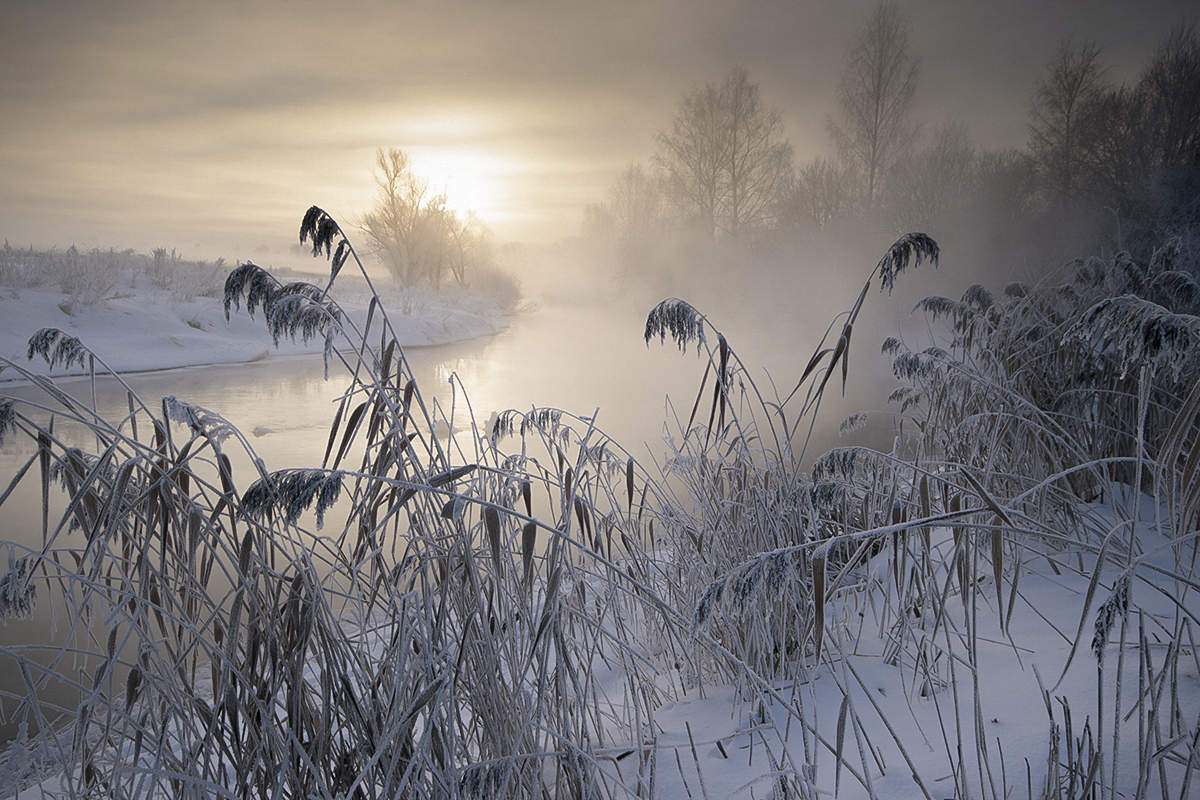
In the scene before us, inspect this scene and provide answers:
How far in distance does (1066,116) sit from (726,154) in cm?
874

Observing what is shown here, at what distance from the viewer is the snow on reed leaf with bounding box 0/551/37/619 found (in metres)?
0.97

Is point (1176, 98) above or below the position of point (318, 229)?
above

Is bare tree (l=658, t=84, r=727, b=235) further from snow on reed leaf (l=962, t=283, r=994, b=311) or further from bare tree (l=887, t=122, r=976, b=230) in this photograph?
snow on reed leaf (l=962, t=283, r=994, b=311)

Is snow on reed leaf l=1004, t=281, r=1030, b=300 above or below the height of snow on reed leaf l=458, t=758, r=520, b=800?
above

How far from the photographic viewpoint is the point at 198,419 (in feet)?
3.33

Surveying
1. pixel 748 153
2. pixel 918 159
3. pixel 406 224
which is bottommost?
pixel 918 159

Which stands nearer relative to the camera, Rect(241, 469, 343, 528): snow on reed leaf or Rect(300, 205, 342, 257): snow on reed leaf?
Rect(241, 469, 343, 528): snow on reed leaf

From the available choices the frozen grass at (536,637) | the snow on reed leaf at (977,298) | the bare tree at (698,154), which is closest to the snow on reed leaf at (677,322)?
the frozen grass at (536,637)

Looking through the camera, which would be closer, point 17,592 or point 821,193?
point 17,592

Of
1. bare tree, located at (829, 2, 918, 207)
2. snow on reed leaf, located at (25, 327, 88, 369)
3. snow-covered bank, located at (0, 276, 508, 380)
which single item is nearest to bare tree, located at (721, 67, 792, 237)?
bare tree, located at (829, 2, 918, 207)

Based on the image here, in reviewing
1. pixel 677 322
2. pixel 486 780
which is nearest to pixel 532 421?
pixel 677 322


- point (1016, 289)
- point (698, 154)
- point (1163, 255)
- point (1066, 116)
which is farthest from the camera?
point (698, 154)

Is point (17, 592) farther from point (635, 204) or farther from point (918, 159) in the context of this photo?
point (635, 204)

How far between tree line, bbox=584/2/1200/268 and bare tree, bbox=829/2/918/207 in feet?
0.08
